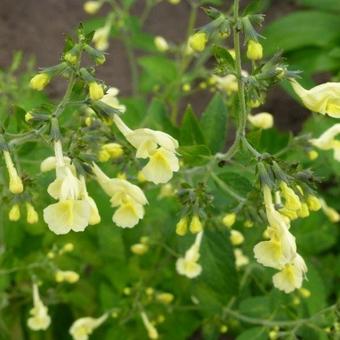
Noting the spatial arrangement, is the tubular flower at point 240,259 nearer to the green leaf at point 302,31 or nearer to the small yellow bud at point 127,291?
the small yellow bud at point 127,291

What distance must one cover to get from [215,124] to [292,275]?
78 centimetres

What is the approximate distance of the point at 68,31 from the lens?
6344 mm

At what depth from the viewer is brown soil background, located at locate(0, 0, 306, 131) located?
6.05 metres

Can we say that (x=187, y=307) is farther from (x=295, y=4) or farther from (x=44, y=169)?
(x=295, y=4)

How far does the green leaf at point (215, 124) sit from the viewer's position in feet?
9.53

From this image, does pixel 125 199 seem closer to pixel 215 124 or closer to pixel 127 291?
pixel 215 124

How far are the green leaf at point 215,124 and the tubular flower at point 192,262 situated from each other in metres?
0.36

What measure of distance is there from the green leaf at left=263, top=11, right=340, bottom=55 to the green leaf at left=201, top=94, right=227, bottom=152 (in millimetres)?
2565

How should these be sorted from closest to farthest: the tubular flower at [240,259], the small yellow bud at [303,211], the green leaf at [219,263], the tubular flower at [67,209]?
the tubular flower at [67,209] → the small yellow bud at [303,211] → the green leaf at [219,263] → the tubular flower at [240,259]

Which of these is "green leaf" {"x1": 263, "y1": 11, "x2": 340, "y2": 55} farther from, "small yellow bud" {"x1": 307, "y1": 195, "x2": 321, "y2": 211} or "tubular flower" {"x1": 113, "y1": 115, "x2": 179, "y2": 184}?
"tubular flower" {"x1": 113, "y1": 115, "x2": 179, "y2": 184}

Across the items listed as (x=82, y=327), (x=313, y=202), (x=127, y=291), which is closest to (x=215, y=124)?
(x=313, y=202)

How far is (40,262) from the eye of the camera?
130 inches

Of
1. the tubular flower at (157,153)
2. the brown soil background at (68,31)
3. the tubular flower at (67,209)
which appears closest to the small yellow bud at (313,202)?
the tubular flower at (157,153)

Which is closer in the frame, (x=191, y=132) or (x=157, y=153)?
(x=157, y=153)
